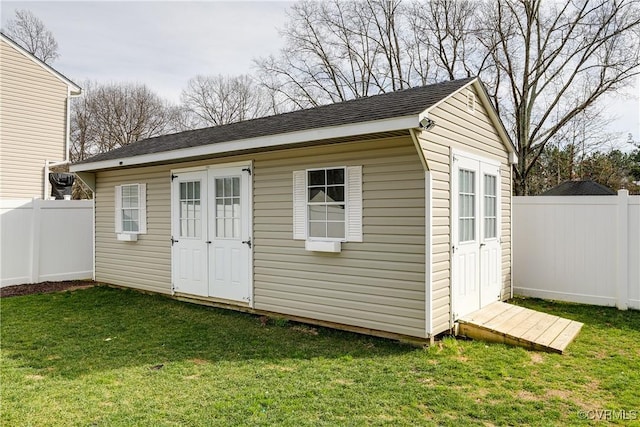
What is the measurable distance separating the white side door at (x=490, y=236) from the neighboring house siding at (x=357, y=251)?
1.60 meters

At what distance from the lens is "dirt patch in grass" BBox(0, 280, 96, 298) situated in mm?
7562

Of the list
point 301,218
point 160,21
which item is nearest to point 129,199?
point 160,21

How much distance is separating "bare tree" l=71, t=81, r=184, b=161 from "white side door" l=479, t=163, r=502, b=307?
66.2 ft

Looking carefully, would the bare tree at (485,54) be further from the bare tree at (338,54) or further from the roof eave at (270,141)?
the roof eave at (270,141)

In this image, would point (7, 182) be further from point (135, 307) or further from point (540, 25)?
point (540, 25)

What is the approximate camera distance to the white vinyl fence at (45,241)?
8.12 metres

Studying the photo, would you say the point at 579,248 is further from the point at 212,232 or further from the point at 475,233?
the point at 212,232

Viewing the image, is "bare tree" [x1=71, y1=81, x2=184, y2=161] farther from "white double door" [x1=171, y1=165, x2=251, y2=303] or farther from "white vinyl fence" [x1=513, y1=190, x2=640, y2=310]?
"white vinyl fence" [x1=513, y1=190, x2=640, y2=310]

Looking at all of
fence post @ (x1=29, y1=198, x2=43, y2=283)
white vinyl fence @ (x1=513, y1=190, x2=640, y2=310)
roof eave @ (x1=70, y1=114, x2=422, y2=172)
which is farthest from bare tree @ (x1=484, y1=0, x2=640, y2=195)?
fence post @ (x1=29, y1=198, x2=43, y2=283)

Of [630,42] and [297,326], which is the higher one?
[630,42]

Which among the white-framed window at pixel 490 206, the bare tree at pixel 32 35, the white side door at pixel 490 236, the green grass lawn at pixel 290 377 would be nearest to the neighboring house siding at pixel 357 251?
the green grass lawn at pixel 290 377

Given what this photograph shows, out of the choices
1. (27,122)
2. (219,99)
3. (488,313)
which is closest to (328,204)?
(488,313)

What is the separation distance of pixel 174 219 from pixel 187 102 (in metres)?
18.3

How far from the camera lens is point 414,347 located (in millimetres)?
4441
